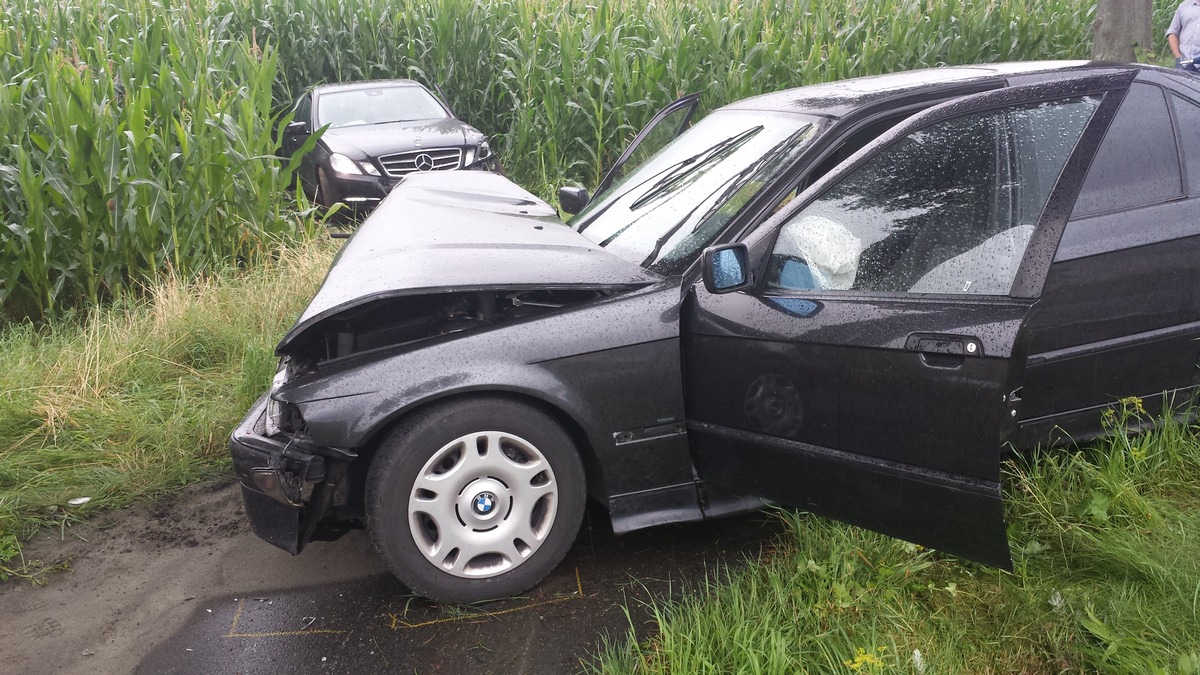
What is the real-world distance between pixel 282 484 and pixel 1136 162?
3.10m

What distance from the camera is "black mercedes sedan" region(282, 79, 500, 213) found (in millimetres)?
8641

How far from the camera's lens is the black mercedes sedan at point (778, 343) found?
2.73m

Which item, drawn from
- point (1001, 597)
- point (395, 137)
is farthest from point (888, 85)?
point (395, 137)

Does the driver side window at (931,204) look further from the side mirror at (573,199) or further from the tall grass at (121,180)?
the tall grass at (121,180)

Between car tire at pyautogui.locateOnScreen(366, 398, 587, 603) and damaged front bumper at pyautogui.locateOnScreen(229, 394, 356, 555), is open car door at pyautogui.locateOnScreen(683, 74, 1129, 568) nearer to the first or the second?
car tire at pyautogui.locateOnScreen(366, 398, 587, 603)

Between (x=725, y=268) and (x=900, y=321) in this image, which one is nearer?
(x=900, y=321)

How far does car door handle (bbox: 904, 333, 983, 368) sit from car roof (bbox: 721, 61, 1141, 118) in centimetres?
105

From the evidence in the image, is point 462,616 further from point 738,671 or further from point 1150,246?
point 1150,246

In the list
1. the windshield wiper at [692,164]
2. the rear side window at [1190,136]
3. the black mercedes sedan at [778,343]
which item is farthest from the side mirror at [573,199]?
the rear side window at [1190,136]

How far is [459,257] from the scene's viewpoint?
3.31 metres

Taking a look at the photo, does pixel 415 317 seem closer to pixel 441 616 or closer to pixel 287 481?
pixel 287 481

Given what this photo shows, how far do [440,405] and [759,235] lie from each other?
1.14 meters

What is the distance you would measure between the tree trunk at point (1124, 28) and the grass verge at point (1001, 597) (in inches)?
291

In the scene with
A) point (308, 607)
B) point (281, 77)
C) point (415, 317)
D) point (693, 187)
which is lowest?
point (308, 607)
